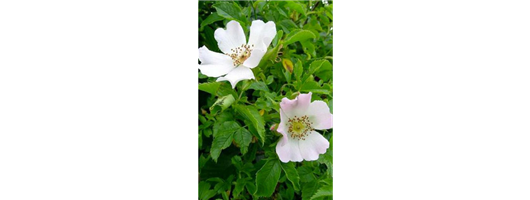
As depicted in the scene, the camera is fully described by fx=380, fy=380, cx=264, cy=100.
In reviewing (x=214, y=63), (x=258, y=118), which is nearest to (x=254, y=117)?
(x=258, y=118)

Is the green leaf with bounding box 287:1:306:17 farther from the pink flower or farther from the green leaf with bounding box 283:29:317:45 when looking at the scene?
the pink flower

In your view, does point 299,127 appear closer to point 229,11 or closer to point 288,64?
point 288,64

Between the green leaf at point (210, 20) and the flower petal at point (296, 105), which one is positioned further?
the green leaf at point (210, 20)

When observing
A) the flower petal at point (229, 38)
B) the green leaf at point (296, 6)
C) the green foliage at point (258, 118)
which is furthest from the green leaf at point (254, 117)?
the green leaf at point (296, 6)

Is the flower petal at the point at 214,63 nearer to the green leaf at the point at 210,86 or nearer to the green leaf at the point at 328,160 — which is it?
the green leaf at the point at 210,86

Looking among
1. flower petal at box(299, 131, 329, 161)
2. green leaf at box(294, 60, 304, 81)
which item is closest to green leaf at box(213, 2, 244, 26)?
green leaf at box(294, 60, 304, 81)

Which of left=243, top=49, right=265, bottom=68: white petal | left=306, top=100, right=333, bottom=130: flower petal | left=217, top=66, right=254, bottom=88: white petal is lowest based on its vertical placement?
left=306, top=100, right=333, bottom=130: flower petal

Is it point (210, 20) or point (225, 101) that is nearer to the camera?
point (225, 101)
